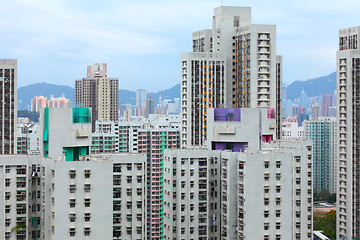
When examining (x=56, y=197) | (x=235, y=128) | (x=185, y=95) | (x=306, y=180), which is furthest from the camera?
(x=185, y=95)

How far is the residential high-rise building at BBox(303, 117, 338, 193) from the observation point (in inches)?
4963

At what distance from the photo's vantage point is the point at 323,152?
127 m

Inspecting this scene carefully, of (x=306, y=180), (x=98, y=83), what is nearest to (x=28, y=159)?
(x=306, y=180)

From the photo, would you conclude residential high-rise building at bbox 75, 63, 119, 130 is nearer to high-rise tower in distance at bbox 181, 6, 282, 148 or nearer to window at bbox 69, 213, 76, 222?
high-rise tower in distance at bbox 181, 6, 282, 148

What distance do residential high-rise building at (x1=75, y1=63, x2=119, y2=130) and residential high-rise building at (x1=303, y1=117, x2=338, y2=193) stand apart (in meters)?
67.0

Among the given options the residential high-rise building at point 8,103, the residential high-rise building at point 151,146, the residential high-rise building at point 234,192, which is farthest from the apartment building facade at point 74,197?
the residential high-rise building at point 151,146

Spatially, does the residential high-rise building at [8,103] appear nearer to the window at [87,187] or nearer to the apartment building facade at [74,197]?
the apartment building facade at [74,197]

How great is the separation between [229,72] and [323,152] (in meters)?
56.7

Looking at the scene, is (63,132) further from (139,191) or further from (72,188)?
(139,191)

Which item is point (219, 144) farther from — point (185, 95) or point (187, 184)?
point (185, 95)

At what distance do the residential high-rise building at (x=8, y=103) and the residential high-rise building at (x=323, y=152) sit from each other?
246ft

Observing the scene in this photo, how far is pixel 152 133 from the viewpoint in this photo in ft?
300

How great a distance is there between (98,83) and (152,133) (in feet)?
292

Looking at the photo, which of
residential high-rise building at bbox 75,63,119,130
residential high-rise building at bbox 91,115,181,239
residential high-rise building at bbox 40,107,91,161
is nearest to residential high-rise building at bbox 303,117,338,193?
residential high-rise building at bbox 91,115,181,239
